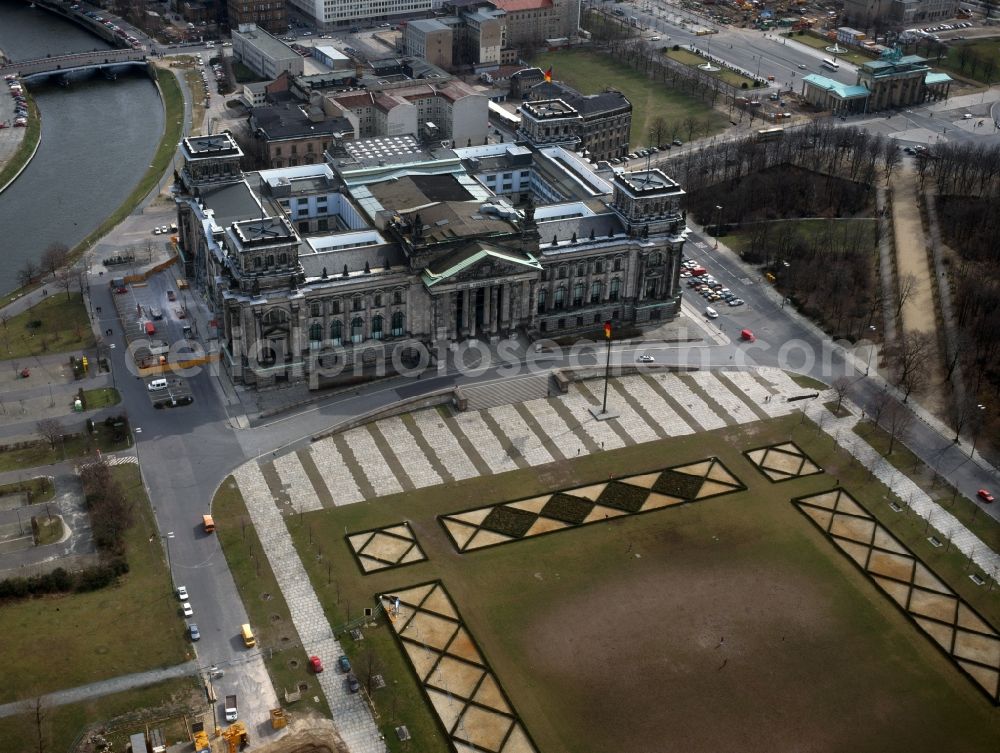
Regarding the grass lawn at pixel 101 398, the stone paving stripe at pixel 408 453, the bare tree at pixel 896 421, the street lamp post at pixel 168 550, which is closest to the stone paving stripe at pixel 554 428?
the stone paving stripe at pixel 408 453

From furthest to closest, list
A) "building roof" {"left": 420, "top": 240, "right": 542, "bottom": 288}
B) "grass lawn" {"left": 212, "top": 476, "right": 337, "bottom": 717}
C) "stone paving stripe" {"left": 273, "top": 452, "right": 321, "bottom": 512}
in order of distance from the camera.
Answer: "building roof" {"left": 420, "top": 240, "right": 542, "bottom": 288} → "stone paving stripe" {"left": 273, "top": 452, "right": 321, "bottom": 512} → "grass lawn" {"left": 212, "top": 476, "right": 337, "bottom": 717}

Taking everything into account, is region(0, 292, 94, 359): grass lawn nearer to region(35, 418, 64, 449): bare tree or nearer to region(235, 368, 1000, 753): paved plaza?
region(35, 418, 64, 449): bare tree

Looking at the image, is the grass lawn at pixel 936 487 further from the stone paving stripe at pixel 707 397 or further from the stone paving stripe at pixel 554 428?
the stone paving stripe at pixel 554 428

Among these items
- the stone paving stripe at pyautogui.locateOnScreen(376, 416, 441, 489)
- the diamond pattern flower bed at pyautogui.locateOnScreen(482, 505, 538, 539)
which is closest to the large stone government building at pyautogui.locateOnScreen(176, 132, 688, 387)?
the stone paving stripe at pyautogui.locateOnScreen(376, 416, 441, 489)

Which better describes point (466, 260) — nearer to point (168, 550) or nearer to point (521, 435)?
point (521, 435)

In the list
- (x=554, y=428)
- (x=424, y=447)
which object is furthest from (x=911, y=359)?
(x=424, y=447)
